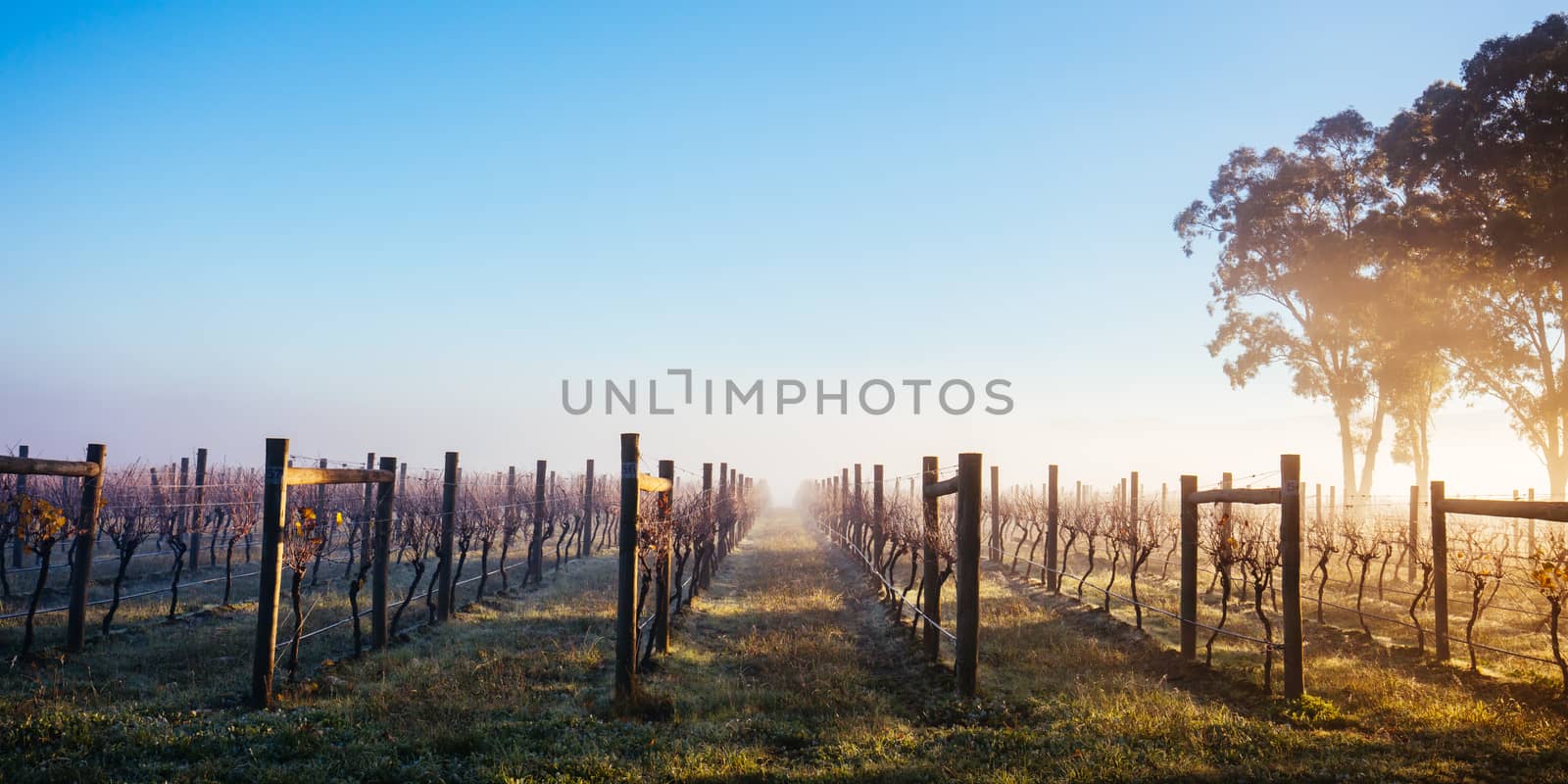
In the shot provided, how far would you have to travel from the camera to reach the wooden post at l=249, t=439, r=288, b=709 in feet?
27.5

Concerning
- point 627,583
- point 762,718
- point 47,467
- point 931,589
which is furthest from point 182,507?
point 931,589

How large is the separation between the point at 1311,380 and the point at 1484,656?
2713cm

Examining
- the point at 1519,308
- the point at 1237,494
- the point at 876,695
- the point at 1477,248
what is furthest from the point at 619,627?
the point at 1519,308

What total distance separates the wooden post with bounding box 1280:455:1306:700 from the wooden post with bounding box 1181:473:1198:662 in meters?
2.02

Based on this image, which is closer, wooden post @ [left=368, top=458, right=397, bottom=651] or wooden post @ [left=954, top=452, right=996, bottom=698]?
wooden post @ [left=954, top=452, right=996, bottom=698]

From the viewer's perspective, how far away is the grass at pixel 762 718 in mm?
6672

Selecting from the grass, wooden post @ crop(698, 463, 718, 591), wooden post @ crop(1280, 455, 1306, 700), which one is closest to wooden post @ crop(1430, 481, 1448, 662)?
the grass

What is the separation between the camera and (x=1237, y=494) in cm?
1005

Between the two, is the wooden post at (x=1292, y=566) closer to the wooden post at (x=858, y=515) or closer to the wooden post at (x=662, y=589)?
the wooden post at (x=662, y=589)

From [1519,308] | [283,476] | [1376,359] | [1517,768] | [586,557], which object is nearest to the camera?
[1517,768]

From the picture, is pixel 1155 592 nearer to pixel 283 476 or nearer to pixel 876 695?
pixel 876 695

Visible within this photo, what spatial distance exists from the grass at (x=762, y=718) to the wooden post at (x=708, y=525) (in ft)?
17.4

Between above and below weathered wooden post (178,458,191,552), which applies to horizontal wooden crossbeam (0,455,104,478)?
above

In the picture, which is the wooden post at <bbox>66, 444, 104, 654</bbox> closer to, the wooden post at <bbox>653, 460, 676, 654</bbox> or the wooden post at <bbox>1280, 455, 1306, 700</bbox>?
the wooden post at <bbox>653, 460, 676, 654</bbox>
